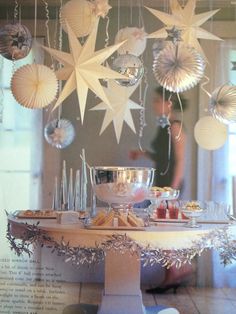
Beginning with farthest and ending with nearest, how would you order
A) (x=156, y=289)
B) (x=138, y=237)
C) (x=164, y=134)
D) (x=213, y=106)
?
1. (x=164, y=134)
2. (x=156, y=289)
3. (x=213, y=106)
4. (x=138, y=237)

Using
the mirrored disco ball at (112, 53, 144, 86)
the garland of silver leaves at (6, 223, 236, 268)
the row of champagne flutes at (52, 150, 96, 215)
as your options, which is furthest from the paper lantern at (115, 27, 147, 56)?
the garland of silver leaves at (6, 223, 236, 268)

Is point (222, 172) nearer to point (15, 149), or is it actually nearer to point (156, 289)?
point (156, 289)

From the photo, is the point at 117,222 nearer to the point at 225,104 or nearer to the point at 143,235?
the point at 143,235

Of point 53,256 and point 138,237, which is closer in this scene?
point 138,237

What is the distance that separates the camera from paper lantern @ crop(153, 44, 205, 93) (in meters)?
1.55

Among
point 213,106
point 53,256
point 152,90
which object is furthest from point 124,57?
point 53,256

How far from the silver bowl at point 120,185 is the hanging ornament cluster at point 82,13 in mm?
522

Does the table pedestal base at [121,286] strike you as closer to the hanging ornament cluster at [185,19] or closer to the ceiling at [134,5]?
the hanging ornament cluster at [185,19]

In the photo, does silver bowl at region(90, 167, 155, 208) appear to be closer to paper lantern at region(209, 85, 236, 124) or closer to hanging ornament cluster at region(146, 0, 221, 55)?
paper lantern at region(209, 85, 236, 124)

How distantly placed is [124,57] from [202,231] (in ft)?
2.28

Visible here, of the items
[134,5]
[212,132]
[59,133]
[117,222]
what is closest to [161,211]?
[117,222]

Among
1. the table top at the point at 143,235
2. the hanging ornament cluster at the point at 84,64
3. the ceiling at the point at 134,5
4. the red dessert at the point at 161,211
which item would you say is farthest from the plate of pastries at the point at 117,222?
the ceiling at the point at 134,5

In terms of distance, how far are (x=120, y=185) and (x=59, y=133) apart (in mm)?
778

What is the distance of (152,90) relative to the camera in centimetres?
237
